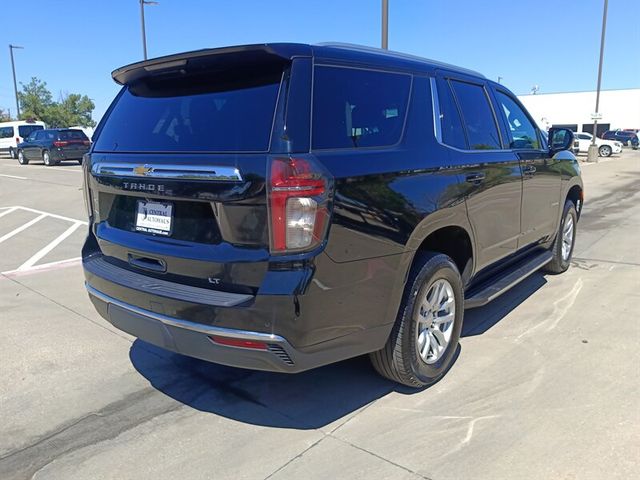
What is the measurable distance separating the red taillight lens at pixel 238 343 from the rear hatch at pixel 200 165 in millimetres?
239

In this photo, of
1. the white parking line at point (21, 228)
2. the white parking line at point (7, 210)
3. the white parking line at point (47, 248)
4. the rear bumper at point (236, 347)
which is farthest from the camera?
the white parking line at point (7, 210)

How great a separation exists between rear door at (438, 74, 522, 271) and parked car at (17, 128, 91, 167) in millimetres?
21994

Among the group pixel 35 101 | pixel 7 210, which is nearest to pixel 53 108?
pixel 35 101

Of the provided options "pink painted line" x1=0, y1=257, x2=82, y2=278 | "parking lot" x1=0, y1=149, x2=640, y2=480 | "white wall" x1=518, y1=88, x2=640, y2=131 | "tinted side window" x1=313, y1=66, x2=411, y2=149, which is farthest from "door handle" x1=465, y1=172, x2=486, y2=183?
"white wall" x1=518, y1=88, x2=640, y2=131

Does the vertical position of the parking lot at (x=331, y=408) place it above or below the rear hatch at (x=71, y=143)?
below

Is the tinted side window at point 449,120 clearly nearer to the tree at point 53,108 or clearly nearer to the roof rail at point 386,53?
the roof rail at point 386,53

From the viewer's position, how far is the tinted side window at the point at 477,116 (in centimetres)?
388

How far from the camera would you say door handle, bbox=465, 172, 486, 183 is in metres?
3.61

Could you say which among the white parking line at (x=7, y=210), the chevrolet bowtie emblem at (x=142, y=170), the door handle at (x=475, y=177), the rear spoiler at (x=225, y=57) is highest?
the rear spoiler at (x=225, y=57)

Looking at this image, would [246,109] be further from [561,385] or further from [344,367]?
[561,385]

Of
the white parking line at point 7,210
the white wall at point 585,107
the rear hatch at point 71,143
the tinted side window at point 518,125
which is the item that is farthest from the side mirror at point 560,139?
the white wall at point 585,107

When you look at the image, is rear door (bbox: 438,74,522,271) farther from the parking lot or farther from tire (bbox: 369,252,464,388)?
the parking lot

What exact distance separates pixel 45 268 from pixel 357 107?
5179 millimetres

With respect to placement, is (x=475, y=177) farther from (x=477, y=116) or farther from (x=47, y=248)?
(x=47, y=248)
